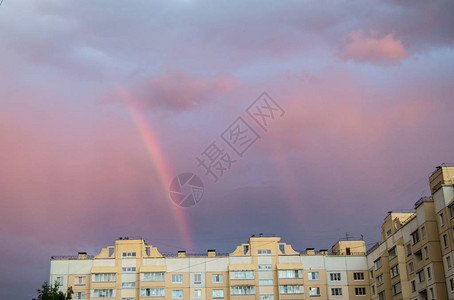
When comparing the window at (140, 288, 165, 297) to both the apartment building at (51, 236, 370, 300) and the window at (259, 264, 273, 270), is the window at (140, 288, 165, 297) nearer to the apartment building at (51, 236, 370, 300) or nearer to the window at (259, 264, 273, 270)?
the apartment building at (51, 236, 370, 300)

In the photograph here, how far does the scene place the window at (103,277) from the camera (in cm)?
13925

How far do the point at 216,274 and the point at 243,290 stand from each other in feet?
25.2

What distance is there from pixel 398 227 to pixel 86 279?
72191 millimetres

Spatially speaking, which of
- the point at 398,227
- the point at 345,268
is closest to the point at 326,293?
the point at 345,268

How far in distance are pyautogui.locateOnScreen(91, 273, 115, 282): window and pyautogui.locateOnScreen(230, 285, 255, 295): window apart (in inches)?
1109

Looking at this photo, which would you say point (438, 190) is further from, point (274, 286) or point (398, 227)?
point (274, 286)

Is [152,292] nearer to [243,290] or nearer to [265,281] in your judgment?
[243,290]

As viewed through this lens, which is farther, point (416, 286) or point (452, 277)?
point (416, 286)

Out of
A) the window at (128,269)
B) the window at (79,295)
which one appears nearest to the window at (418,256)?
the window at (128,269)

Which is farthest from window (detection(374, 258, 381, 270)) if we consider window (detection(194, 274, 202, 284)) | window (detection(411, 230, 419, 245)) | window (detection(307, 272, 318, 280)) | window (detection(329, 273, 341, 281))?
window (detection(194, 274, 202, 284))

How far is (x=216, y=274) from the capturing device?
467 feet

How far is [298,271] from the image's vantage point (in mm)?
140625

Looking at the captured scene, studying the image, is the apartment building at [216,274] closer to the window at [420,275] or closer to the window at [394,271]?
the window at [394,271]

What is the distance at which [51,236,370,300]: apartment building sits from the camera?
139 m
